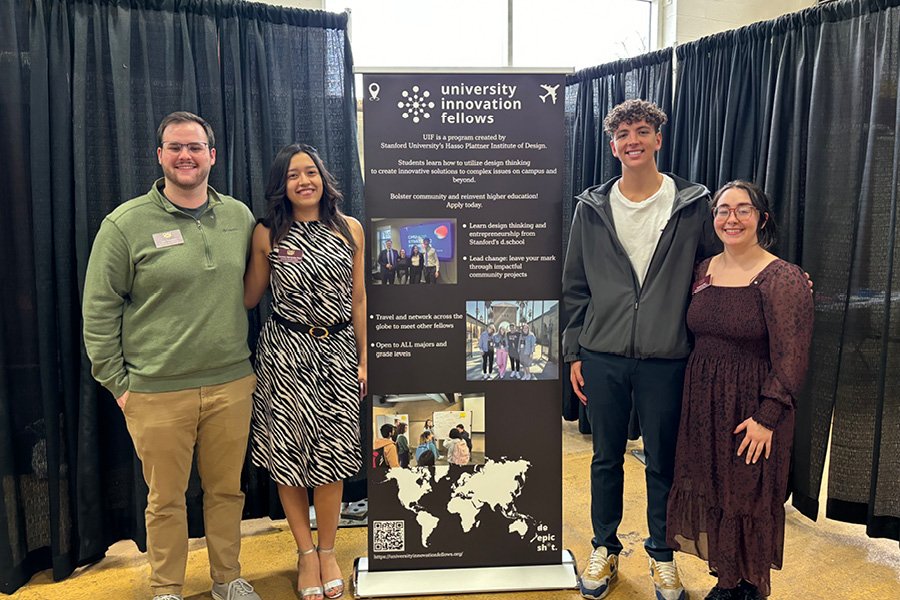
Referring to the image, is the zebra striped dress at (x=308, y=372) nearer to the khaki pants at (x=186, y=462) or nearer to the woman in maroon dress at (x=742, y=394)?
the khaki pants at (x=186, y=462)

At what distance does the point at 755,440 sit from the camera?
6.14 ft

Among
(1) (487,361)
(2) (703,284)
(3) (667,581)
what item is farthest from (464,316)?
(3) (667,581)

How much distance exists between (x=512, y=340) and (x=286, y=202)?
89 centimetres

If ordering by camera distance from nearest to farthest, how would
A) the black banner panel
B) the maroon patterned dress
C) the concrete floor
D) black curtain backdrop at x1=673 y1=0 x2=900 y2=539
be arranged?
the maroon patterned dress < the black banner panel < the concrete floor < black curtain backdrop at x1=673 y1=0 x2=900 y2=539

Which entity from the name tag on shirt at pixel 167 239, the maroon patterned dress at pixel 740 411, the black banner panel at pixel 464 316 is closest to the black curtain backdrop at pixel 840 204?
the maroon patterned dress at pixel 740 411

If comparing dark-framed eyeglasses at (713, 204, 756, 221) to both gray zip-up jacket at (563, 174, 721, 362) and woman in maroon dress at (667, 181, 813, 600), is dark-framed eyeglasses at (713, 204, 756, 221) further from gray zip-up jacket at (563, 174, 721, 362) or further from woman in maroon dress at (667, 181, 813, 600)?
gray zip-up jacket at (563, 174, 721, 362)

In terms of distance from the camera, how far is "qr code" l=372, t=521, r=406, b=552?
2.29m

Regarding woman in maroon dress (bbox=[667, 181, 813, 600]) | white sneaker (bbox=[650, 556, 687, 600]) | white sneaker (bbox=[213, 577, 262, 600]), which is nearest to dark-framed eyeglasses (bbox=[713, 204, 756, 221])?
woman in maroon dress (bbox=[667, 181, 813, 600])

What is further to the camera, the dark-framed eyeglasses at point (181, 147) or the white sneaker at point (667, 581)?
the white sneaker at point (667, 581)

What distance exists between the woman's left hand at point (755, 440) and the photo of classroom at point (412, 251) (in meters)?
1.01

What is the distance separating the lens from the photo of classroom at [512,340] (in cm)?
223

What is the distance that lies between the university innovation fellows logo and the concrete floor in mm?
1656

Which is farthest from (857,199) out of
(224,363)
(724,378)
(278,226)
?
(224,363)

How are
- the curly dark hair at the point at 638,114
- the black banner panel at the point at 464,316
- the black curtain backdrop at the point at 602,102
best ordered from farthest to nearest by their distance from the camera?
1. the black curtain backdrop at the point at 602,102
2. the black banner panel at the point at 464,316
3. the curly dark hair at the point at 638,114
